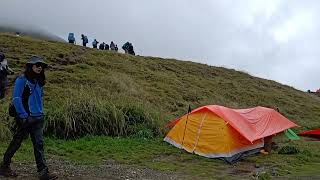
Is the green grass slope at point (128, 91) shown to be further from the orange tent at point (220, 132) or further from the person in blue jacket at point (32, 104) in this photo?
the person in blue jacket at point (32, 104)

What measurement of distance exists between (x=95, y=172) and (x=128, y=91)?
12.7m

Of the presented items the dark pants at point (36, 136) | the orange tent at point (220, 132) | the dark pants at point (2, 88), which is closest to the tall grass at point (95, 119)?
the orange tent at point (220, 132)

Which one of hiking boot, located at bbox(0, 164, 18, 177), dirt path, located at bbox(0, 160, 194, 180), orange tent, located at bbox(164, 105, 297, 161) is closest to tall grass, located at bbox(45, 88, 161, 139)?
orange tent, located at bbox(164, 105, 297, 161)

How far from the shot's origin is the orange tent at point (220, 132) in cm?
1586

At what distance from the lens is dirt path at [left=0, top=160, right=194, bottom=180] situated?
10961 millimetres

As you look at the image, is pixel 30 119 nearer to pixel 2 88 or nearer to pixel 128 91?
pixel 2 88

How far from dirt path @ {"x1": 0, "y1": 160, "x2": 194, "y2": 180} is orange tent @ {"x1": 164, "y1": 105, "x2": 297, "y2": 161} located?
11.7 ft

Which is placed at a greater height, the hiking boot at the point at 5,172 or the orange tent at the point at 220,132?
the orange tent at the point at 220,132

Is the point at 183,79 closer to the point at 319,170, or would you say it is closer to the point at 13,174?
the point at 319,170

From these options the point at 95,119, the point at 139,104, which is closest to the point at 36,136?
the point at 95,119

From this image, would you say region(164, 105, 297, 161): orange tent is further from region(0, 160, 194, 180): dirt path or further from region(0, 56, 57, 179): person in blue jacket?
region(0, 56, 57, 179): person in blue jacket

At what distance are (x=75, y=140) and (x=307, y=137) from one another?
11.7 m

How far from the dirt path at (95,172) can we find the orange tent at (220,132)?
357 cm

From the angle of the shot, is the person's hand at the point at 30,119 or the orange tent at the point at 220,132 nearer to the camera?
the person's hand at the point at 30,119
